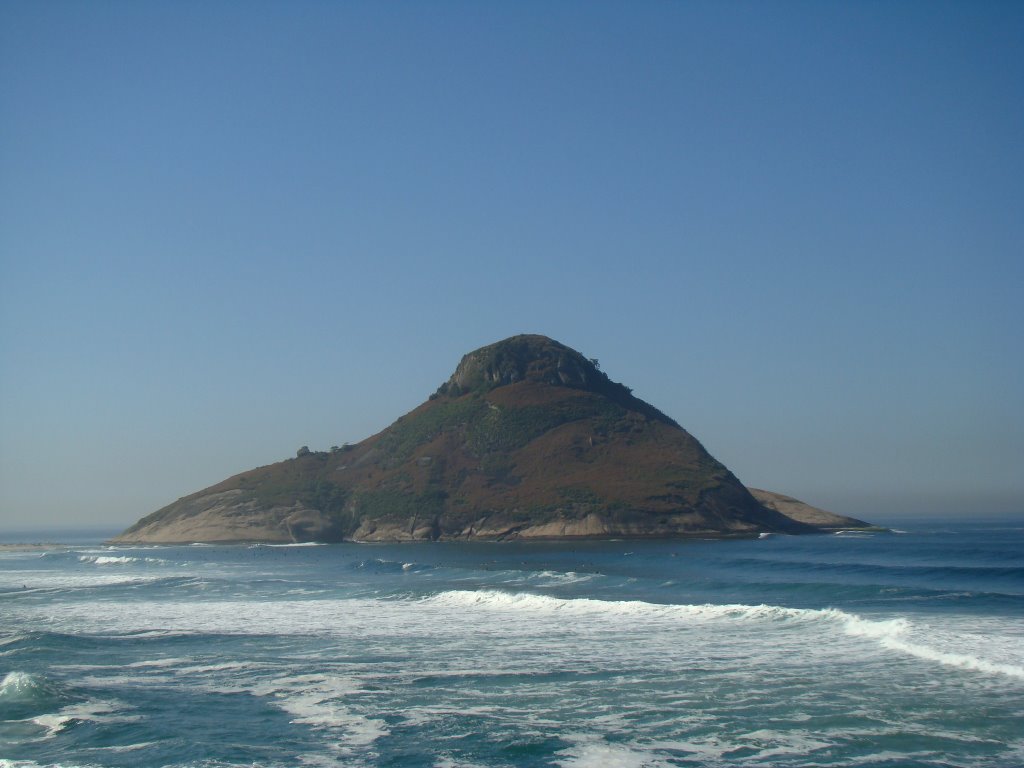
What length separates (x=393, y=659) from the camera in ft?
80.2

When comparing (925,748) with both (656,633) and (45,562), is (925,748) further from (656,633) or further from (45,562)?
(45,562)

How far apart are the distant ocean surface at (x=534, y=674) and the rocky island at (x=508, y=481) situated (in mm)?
52398

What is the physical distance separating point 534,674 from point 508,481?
86.5 m

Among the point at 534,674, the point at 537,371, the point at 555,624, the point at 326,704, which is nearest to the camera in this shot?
the point at 326,704

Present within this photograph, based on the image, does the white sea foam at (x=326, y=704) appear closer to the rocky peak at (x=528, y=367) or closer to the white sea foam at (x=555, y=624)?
the white sea foam at (x=555, y=624)

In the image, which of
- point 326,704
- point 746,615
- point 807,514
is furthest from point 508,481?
point 326,704

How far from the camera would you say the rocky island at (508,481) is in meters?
97.2

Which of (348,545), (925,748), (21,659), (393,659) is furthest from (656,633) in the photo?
(348,545)

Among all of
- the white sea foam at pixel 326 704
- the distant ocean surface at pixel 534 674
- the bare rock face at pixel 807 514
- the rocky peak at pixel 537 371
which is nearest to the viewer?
the distant ocean surface at pixel 534 674

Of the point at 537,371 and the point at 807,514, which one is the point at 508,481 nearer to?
the point at 537,371

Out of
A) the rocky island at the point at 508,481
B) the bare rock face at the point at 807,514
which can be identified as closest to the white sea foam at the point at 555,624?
the rocky island at the point at 508,481

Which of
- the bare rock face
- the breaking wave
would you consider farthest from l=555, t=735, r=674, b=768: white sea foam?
the bare rock face

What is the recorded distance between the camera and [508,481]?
10838 centimetres

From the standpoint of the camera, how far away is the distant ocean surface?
1589 centimetres
